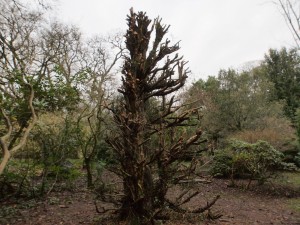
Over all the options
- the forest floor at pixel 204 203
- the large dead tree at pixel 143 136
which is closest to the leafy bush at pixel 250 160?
the forest floor at pixel 204 203

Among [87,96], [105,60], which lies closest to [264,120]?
[87,96]

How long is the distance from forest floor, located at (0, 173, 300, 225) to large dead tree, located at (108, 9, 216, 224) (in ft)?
1.80

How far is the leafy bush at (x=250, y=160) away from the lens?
33.0ft

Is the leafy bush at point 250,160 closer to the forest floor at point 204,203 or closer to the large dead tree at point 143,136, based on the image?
the forest floor at point 204,203

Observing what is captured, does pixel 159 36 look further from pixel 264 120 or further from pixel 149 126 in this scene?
pixel 264 120

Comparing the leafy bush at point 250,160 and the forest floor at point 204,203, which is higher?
the leafy bush at point 250,160

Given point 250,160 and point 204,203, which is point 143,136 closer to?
point 204,203

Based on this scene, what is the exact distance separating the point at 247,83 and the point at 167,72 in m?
15.9

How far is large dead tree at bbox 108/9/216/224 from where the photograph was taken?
493cm

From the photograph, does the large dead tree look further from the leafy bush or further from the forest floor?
the leafy bush

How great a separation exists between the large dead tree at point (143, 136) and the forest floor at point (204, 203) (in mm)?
548

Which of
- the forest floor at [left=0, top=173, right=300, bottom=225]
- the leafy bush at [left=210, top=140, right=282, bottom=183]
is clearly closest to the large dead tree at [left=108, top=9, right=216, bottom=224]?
the forest floor at [left=0, top=173, right=300, bottom=225]

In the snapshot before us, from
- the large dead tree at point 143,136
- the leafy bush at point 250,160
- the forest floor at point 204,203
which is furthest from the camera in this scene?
the leafy bush at point 250,160

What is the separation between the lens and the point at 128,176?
4.88m
